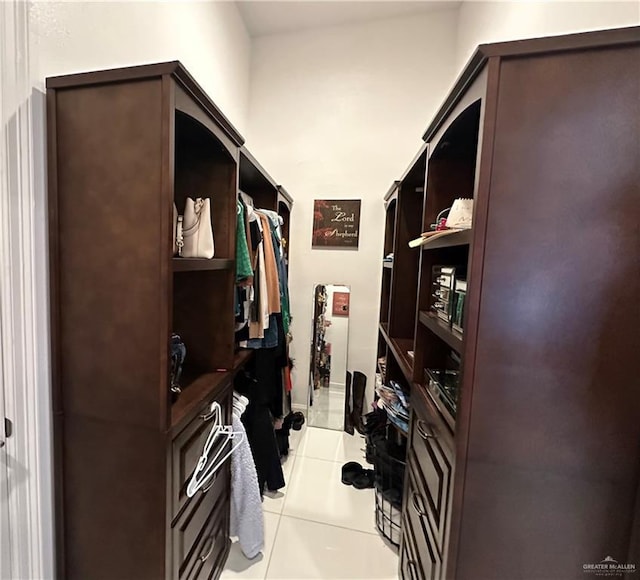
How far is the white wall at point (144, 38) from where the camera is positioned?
92 centimetres

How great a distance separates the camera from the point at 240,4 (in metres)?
2.10

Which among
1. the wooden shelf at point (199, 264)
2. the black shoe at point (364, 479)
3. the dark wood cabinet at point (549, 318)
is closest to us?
the dark wood cabinet at point (549, 318)

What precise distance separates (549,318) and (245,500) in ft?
4.73

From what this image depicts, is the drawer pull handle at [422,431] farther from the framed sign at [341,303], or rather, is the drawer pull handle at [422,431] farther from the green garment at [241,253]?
the framed sign at [341,303]

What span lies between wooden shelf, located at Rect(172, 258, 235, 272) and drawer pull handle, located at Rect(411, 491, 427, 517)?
1.17 m

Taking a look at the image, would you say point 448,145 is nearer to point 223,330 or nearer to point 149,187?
point 149,187

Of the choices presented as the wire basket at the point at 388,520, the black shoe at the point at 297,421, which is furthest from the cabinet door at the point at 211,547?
the black shoe at the point at 297,421

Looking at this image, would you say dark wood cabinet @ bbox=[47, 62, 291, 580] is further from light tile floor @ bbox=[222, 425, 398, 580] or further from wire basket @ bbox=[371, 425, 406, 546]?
wire basket @ bbox=[371, 425, 406, 546]

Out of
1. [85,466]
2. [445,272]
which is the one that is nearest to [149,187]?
[85,466]

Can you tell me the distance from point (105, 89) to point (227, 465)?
4.80 ft

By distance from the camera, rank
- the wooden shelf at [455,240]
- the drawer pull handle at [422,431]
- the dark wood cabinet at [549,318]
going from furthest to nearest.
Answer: the drawer pull handle at [422,431], the wooden shelf at [455,240], the dark wood cabinet at [549,318]

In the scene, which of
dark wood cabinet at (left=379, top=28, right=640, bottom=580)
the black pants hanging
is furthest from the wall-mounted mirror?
dark wood cabinet at (left=379, top=28, right=640, bottom=580)

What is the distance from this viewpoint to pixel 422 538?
1.11 metres

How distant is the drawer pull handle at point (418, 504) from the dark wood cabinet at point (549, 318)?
240 mm
